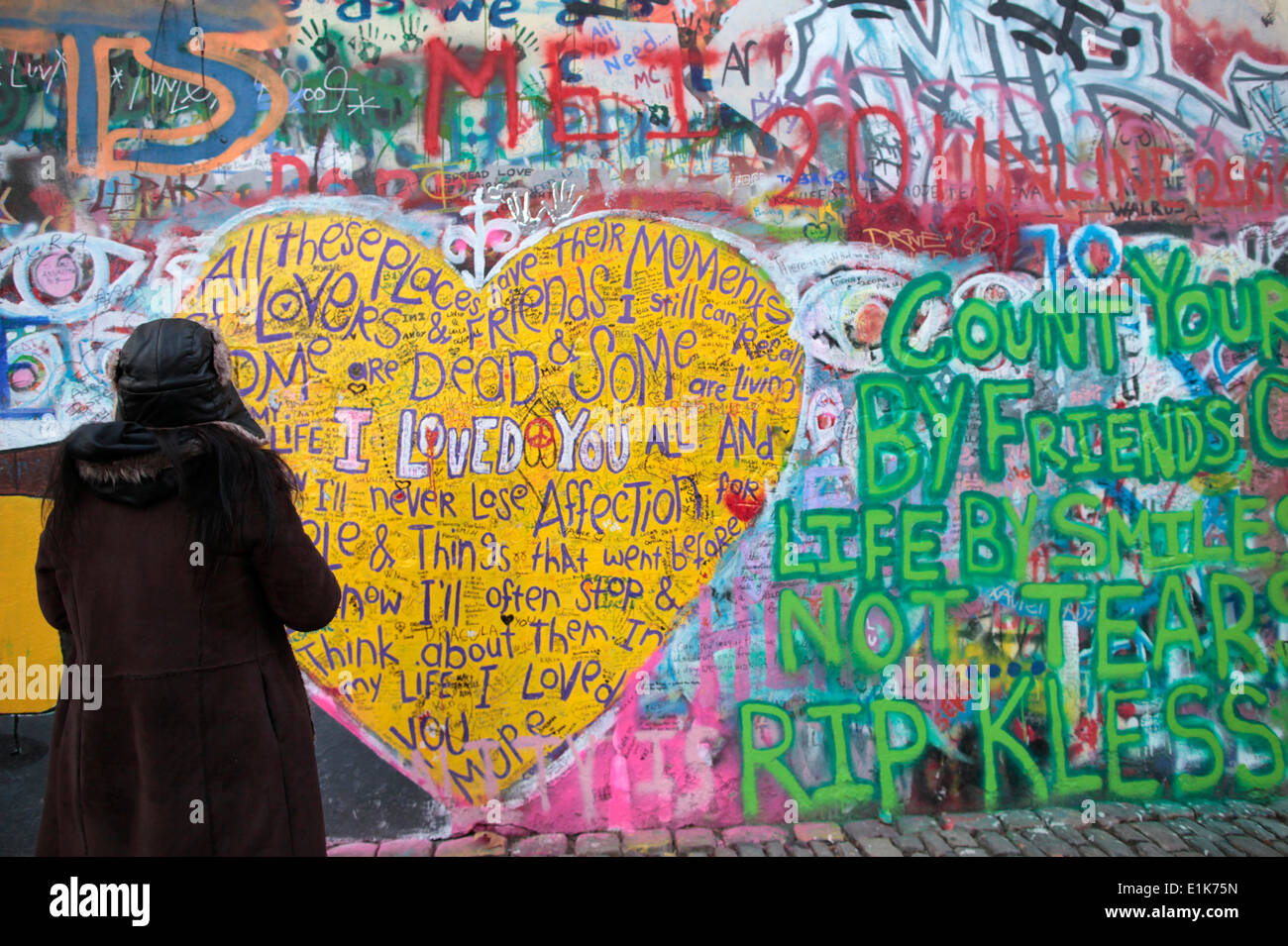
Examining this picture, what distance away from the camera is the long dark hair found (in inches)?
96.0

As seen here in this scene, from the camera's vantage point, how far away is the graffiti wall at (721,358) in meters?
4.06

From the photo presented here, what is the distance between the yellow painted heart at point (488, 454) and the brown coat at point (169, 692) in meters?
1.49

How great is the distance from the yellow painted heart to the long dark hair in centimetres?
157

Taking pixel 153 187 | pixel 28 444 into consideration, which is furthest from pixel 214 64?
pixel 28 444

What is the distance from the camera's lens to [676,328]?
13.8 ft

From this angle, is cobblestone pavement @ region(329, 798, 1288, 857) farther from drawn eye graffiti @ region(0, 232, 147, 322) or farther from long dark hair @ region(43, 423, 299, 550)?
drawn eye graffiti @ region(0, 232, 147, 322)

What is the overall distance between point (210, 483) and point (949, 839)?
339 centimetres

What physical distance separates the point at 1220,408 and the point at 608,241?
9.84 ft

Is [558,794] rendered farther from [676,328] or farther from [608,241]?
[608,241]
